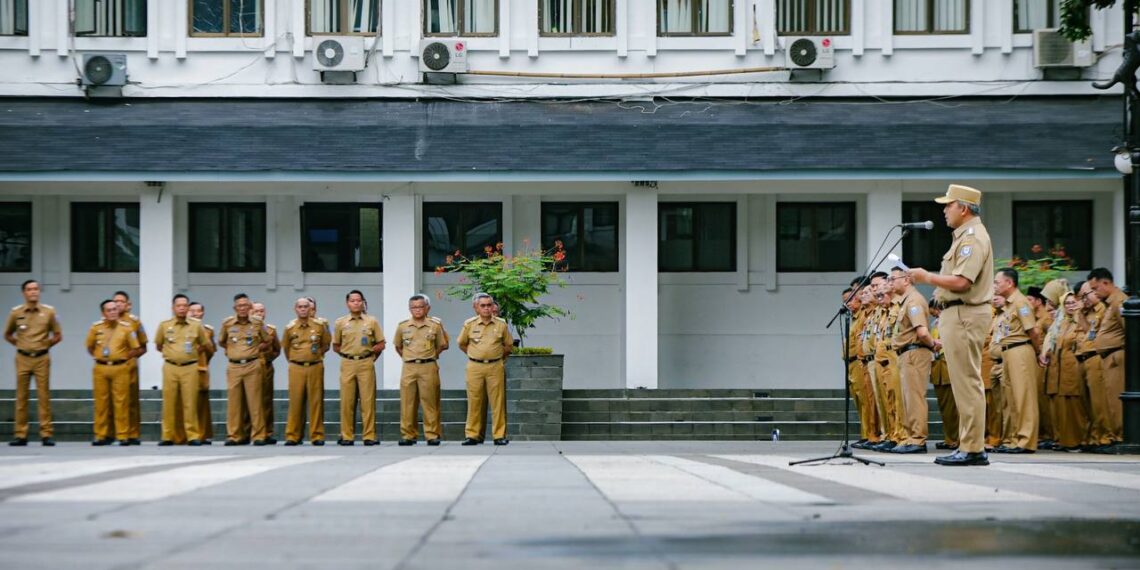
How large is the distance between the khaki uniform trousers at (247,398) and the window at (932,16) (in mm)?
12974

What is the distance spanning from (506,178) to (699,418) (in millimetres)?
4674

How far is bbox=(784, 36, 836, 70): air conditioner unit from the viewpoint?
2653cm

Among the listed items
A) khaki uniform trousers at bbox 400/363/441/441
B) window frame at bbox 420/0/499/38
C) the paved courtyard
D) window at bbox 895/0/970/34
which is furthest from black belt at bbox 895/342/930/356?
window frame at bbox 420/0/499/38

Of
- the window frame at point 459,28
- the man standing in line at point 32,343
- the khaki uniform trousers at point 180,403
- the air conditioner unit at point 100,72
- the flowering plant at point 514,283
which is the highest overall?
the window frame at point 459,28

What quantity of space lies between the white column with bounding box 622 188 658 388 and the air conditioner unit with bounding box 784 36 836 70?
146 inches

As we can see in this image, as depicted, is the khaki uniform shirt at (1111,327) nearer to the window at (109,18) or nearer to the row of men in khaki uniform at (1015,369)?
the row of men in khaki uniform at (1015,369)

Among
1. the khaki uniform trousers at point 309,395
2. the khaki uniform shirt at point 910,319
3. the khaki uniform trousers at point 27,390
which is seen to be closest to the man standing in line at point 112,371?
the khaki uniform trousers at point 27,390

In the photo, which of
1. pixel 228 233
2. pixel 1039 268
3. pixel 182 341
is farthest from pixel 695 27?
pixel 182 341

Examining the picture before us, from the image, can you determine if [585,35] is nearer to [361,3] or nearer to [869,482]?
[361,3]

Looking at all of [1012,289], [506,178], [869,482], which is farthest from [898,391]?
[506,178]

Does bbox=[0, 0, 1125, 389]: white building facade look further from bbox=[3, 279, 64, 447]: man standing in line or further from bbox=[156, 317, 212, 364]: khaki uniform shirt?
bbox=[3, 279, 64, 447]: man standing in line

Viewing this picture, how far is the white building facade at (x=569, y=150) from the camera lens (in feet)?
82.1

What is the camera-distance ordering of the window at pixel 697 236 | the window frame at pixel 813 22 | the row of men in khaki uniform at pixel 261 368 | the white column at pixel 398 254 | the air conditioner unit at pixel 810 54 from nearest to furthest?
the row of men in khaki uniform at pixel 261 368 → the white column at pixel 398 254 → the air conditioner unit at pixel 810 54 → the window frame at pixel 813 22 → the window at pixel 697 236

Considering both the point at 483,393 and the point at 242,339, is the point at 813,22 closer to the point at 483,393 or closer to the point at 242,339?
the point at 483,393
